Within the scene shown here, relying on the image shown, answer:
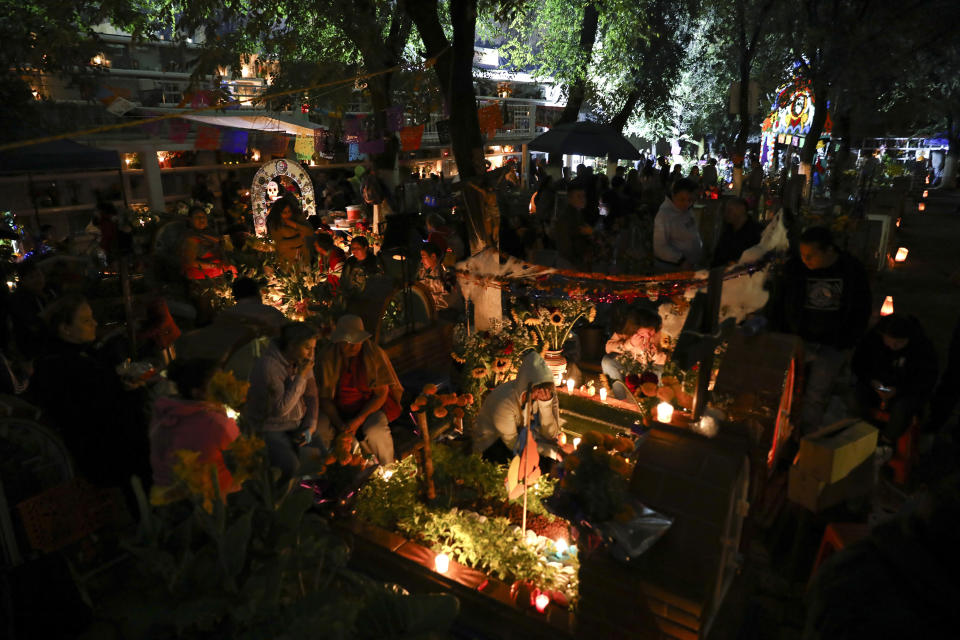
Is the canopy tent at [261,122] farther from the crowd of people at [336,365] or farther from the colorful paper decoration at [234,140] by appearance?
the crowd of people at [336,365]

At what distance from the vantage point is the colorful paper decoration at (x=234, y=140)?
40.0 ft

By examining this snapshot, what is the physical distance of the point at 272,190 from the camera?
399 inches

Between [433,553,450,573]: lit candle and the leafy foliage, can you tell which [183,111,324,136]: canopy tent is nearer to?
[433,553,450,573]: lit candle

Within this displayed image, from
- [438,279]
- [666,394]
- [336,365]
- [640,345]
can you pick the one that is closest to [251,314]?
[336,365]

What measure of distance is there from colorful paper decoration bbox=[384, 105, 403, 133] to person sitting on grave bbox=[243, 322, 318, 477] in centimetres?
747

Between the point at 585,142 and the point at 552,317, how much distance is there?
6.36 meters

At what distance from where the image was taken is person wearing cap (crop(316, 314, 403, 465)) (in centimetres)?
451

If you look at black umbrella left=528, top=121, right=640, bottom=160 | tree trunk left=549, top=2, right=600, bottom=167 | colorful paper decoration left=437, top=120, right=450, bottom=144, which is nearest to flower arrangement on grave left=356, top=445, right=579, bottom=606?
colorful paper decoration left=437, top=120, right=450, bottom=144

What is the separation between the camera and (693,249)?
6.21 meters

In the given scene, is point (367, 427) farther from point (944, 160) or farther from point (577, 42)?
point (944, 160)

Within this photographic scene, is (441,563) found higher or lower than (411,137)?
lower

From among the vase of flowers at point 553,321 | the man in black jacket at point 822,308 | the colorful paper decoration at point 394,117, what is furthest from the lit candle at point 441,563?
the colorful paper decoration at point 394,117

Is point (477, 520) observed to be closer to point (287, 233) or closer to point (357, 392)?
point (357, 392)

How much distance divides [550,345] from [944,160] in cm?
3332
